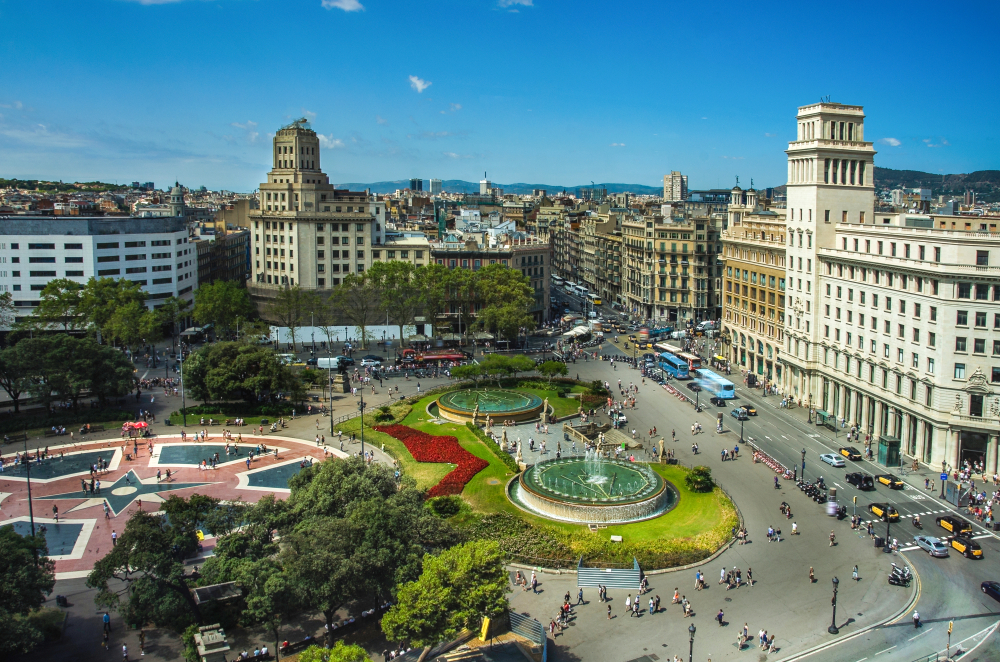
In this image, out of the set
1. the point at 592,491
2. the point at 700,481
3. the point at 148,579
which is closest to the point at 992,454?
the point at 700,481

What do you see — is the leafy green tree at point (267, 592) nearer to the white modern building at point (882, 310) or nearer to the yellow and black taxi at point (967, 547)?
the yellow and black taxi at point (967, 547)

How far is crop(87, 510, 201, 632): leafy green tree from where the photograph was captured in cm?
3881

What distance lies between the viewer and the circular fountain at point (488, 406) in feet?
252

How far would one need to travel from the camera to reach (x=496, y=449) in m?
67.8

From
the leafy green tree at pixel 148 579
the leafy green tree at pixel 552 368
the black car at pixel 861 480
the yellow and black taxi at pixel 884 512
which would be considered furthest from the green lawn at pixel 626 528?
the leafy green tree at pixel 552 368

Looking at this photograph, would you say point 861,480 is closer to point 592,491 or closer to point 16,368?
point 592,491

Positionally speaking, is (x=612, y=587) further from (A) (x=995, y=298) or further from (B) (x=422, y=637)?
(A) (x=995, y=298)

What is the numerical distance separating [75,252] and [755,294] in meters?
96.8

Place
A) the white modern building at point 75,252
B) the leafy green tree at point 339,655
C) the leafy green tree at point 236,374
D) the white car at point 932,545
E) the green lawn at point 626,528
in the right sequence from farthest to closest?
1. the white modern building at point 75,252
2. the leafy green tree at point 236,374
3. the white car at point 932,545
4. the green lawn at point 626,528
5. the leafy green tree at point 339,655

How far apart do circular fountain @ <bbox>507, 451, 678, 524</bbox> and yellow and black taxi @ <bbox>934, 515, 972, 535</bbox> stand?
56.8 ft

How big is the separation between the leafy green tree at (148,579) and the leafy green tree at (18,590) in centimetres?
245

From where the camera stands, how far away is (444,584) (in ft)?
118

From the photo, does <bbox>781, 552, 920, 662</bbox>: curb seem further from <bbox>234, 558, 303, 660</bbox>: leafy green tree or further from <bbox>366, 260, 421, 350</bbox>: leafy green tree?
<bbox>366, 260, 421, 350</bbox>: leafy green tree

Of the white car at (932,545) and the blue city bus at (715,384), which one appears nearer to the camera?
the white car at (932,545)
